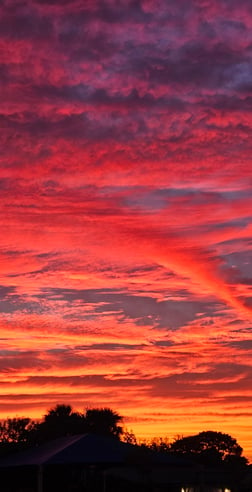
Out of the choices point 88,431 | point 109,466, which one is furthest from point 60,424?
point 109,466

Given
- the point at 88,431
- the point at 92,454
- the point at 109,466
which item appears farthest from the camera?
the point at 88,431

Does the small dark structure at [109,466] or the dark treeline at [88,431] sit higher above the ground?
the dark treeline at [88,431]

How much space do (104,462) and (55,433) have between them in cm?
3212

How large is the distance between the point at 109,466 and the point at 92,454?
1.89 m

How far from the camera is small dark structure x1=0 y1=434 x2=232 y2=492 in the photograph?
30.4 meters

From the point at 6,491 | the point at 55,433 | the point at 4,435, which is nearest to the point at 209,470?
the point at 6,491

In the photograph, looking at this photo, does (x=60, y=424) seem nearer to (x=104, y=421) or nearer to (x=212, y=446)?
(x=104, y=421)

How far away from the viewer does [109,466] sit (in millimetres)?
32750

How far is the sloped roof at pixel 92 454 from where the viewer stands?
100 feet

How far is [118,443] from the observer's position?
32125mm

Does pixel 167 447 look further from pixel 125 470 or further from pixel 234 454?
pixel 125 470

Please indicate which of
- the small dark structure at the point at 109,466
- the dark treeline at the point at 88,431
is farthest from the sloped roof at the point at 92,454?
the dark treeline at the point at 88,431

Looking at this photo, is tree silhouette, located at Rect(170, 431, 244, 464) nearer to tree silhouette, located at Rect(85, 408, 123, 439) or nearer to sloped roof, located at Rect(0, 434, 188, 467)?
tree silhouette, located at Rect(85, 408, 123, 439)

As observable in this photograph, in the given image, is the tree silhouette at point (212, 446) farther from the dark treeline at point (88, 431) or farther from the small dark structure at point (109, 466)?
the small dark structure at point (109, 466)
